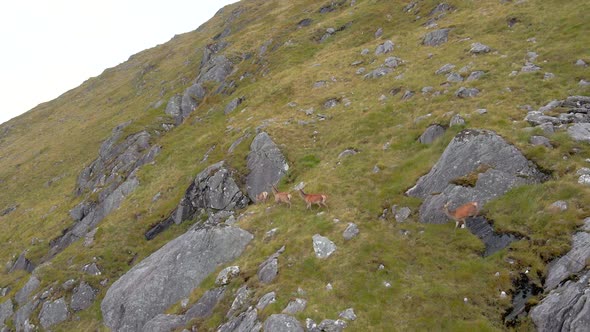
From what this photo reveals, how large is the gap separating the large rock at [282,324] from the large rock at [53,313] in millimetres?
22246

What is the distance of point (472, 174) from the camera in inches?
918

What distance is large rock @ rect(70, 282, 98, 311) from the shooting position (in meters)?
32.4

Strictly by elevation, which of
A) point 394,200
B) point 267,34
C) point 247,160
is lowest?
point 394,200

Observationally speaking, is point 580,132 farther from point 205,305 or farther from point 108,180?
point 108,180

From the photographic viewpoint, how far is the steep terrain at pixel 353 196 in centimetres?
1853

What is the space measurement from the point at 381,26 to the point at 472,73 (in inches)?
1100

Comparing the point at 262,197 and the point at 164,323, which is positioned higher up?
the point at 262,197

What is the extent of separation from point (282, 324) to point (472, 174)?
1378cm

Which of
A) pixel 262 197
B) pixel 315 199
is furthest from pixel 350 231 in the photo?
pixel 262 197

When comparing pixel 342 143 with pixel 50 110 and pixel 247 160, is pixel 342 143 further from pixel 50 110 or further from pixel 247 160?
pixel 50 110

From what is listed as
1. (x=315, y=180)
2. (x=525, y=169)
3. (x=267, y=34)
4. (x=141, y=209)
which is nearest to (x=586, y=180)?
(x=525, y=169)

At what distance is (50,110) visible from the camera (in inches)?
5335

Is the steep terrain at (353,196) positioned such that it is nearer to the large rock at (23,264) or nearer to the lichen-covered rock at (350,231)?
the lichen-covered rock at (350,231)

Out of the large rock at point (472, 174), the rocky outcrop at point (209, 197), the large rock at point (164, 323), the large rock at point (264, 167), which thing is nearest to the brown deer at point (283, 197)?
the large rock at point (264, 167)
